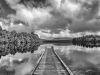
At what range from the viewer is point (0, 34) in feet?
335

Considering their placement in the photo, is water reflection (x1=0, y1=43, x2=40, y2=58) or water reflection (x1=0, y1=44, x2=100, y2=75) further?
water reflection (x1=0, y1=43, x2=40, y2=58)

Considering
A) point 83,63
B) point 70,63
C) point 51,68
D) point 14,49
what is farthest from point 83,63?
point 14,49

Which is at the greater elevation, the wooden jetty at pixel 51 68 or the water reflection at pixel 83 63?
the wooden jetty at pixel 51 68

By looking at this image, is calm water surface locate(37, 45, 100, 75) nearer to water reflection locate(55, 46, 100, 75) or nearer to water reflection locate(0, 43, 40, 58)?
water reflection locate(55, 46, 100, 75)

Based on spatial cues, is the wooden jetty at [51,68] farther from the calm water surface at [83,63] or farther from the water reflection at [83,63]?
the water reflection at [83,63]

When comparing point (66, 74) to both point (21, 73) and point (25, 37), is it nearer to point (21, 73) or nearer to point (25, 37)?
point (21, 73)

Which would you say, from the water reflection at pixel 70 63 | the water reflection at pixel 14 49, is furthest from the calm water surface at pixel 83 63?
the water reflection at pixel 14 49

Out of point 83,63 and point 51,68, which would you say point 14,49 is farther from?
point 51,68

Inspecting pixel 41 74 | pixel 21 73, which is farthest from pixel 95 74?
pixel 21 73

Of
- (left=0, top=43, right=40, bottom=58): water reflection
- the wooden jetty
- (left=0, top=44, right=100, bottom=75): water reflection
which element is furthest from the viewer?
(left=0, top=43, right=40, bottom=58): water reflection

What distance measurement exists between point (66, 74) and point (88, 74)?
4.46 m

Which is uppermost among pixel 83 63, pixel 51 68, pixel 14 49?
pixel 51 68

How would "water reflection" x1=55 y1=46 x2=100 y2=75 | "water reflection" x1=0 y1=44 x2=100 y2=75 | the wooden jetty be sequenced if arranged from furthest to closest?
"water reflection" x1=0 y1=44 x2=100 y2=75 < "water reflection" x1=55 y1=46 x2=100 y2=75 < the wooden jetty

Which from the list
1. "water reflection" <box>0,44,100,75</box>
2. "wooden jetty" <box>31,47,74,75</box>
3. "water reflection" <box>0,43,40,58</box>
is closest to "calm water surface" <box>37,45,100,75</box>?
"water reflection" <box>0,44,100,75</box>
